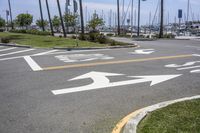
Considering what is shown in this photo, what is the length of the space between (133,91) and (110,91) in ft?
2.00

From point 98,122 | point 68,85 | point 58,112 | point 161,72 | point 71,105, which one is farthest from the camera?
point 161,72

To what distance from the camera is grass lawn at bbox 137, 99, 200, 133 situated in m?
5.48

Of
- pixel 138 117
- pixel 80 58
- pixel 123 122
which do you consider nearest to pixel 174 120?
pixel 138 117

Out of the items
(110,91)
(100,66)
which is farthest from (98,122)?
(100,66)

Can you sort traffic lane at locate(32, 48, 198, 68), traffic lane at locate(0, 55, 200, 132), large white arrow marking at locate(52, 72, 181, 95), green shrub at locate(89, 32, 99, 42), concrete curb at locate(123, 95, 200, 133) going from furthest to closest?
green shrub at locate(89, 32, 99, 42) → traffic lane at locate(32, 48, 198, 68) → large white arrow marking at locate(52, 72, 181, 95) → traffic lane at locate(0, 55, 200, 132) → concrete curb at locate(123, 95, 200, 133)

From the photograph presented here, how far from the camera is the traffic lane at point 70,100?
6.09 metres

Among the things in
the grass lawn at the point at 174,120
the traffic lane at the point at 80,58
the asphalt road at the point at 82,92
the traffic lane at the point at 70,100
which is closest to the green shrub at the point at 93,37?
the traffic lane at the point at 80,58

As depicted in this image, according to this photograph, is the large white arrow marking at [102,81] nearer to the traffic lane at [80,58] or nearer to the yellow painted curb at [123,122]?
the yellow painted curb at [123,122]

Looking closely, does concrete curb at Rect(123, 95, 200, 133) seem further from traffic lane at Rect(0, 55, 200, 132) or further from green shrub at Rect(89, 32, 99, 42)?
green shrub at Rect(89, 32, 99, 42)

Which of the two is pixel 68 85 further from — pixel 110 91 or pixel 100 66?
pixel 100 66

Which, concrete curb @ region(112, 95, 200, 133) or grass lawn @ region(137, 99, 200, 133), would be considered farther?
concrete curb @ region(112, 95, 200, 133)

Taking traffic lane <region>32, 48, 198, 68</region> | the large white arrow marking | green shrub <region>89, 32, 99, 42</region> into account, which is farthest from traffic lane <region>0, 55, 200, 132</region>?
green shrub <region>89, 32, 99, 42</region>

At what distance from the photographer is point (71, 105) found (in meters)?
7.31

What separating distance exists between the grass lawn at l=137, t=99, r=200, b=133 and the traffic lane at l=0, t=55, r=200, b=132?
0.67 metres
